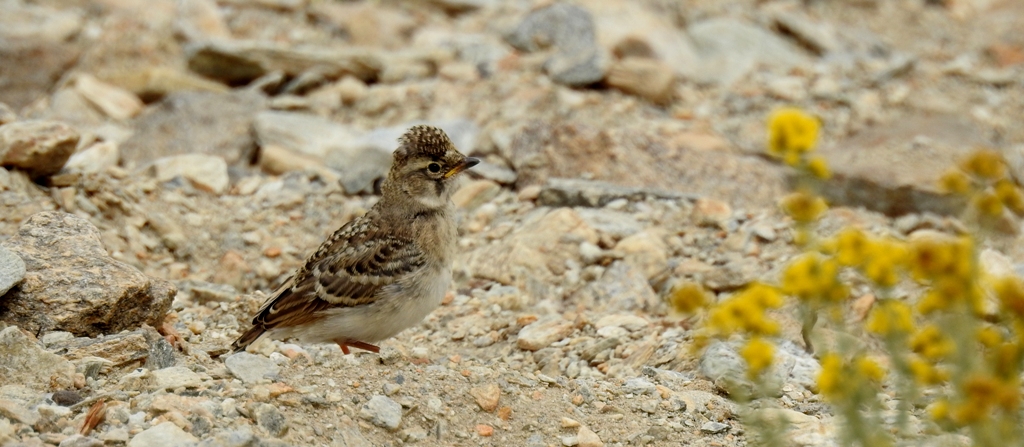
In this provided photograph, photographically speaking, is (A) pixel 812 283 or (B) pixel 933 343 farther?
(B) pixel 933 343

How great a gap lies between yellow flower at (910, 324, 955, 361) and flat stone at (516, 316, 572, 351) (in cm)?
403

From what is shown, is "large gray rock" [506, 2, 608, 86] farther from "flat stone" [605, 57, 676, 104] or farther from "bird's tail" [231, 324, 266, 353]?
"bird's tail" [231, 324, 266, 353]

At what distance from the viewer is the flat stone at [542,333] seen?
299 inches

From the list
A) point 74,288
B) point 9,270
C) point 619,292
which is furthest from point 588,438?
point 9,270

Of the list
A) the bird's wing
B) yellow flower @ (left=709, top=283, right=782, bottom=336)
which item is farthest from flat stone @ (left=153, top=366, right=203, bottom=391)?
yellow flower @ (left=709, top=283, right=782, bottom=336)

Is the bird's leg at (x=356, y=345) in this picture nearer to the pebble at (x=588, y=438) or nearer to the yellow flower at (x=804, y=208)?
the pebble at (x=588, y=438)

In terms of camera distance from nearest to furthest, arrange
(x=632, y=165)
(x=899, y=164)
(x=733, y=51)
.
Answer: (x=632, y=165), (x=899, y=164), (x=733, y=51)

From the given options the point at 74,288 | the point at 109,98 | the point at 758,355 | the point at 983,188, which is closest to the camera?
the point at 758,355

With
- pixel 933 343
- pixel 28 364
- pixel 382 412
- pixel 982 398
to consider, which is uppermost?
pixel 982 398

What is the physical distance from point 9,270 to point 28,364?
72cm

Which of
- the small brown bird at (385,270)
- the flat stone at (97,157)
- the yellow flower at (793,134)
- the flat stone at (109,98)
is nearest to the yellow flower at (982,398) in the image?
the yellow flower at (793,134)

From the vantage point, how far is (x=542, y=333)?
7.66 meters

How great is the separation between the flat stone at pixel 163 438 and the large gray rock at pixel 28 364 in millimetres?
763

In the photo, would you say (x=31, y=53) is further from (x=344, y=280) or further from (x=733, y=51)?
(x=733, y=51)
